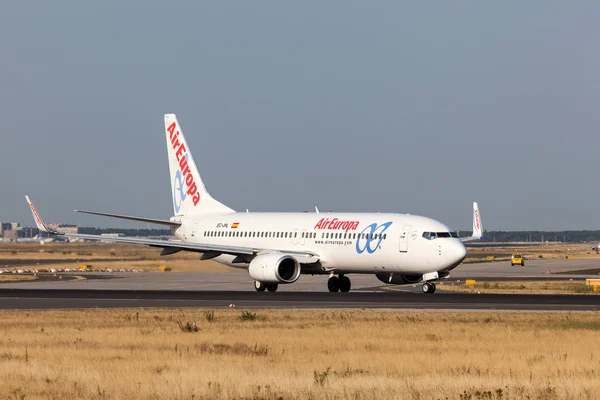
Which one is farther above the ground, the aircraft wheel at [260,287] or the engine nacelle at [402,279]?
the engine nacelle at [402,279]

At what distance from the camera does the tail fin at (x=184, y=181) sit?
6869cm

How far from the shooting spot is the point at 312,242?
59750 millimetres

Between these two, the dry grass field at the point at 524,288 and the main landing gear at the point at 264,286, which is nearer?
the dry grass field at the point at 524,288

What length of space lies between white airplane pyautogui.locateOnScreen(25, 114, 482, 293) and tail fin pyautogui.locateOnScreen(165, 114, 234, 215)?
0.21 feet

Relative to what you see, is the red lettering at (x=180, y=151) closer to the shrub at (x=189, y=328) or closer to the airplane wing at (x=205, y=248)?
the airplane wing at (x=205, y=248)

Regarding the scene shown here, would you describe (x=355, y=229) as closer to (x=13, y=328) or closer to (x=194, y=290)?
(x=194, y=290)

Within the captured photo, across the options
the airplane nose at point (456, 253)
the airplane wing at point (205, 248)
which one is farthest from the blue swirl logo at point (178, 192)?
the airplane nose at point (456, 253)

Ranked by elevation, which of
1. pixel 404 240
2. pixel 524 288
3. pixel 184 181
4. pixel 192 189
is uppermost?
pixel 184 181

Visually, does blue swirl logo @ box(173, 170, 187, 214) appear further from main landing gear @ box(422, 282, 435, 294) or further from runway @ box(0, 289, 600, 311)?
main landing gear @ box(422, 282, 435, 294)

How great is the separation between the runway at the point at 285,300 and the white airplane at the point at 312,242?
1858 mm

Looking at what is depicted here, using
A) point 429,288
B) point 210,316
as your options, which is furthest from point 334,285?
point 210,316

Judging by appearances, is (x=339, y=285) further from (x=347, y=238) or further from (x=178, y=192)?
(x=178, y=192)

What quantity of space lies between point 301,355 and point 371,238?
30839 millimetres

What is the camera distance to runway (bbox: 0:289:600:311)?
4394 cm
